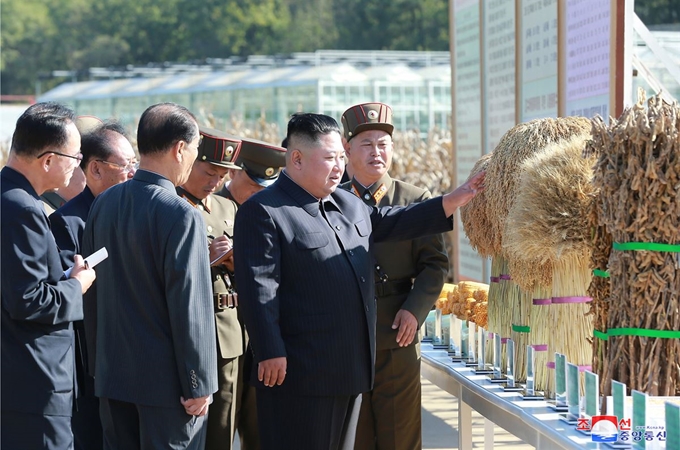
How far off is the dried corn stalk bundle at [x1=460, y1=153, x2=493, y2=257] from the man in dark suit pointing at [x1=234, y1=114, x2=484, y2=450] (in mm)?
578

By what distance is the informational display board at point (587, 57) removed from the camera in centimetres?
494

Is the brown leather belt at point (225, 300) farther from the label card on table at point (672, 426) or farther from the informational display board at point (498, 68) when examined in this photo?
the informational display board at point (498, 68)

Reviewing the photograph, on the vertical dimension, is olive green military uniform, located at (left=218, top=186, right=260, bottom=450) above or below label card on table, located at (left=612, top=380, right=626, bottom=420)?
below

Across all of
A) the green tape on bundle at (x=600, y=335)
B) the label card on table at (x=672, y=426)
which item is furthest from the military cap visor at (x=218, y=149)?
the label card on table at (x=672, y=426)

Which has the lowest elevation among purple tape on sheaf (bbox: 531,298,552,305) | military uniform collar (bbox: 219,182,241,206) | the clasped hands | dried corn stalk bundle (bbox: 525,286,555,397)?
dried corn stalk bundle (bbox: 525,286,555,397)

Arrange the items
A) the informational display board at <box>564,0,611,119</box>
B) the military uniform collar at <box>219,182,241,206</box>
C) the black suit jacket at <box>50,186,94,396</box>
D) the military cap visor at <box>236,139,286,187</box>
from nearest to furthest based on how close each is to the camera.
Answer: the black suit jacket at <box>50,186,94,396</box> < the informational display board at <box>564,0,611,119</box> < the military cap visor at <box>236,139,286,187</box> < the military uniform collar at <box>219,182,241,206</box>

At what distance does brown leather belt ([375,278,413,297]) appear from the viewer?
438cm

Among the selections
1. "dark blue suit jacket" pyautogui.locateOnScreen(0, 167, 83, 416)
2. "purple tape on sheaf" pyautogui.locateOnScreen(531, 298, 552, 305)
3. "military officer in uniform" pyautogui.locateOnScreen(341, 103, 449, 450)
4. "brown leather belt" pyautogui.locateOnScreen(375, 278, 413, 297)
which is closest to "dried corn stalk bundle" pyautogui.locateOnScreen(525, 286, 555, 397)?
"purple tape on sheaf" pyautogui.locateOnScreen(531, 298, 552, 305)

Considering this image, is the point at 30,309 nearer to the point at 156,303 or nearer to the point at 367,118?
the point at 156,303

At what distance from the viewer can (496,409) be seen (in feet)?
12.2

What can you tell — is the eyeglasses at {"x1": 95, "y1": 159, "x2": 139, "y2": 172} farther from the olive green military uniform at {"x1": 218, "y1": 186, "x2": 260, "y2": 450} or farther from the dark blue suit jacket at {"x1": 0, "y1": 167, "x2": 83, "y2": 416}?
the dark blue suit jacket at {"x1": 0, "y1": 167, "x2": 83, "y2": 416}

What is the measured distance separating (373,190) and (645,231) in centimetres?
167

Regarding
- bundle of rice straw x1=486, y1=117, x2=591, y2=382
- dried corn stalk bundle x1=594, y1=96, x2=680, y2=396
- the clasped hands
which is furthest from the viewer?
the clasped hands

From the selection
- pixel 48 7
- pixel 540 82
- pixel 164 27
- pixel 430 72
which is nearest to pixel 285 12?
pixel 164 27
